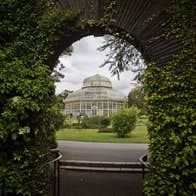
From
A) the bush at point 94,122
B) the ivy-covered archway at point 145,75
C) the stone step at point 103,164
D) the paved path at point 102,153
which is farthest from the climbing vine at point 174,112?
the bush at point 94,122

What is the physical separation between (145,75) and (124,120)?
40.0 ft

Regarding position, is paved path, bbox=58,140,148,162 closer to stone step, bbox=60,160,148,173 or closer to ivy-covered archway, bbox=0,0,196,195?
stone step, bbox=60,160,148,173

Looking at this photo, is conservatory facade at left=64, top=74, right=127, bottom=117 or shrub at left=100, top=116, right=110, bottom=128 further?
conservatory facade at left=64, top=74, right=127, bottom=117

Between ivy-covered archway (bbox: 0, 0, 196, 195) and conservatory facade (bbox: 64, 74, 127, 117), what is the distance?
114 feet

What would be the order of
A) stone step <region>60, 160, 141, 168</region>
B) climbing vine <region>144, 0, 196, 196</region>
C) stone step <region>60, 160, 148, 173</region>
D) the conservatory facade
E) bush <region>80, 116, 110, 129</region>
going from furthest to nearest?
the conservatory facade, bush <region>80, 116, 110, 129</region>, stone step <region>60, 160, 141, 168</region>, stone step <region>60, 160, 148, 173</region>, climbing vine <region>144, 0, 196, 196</region>

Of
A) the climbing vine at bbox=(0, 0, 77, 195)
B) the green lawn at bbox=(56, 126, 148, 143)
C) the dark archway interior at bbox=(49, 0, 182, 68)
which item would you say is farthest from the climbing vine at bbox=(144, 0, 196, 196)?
the green lawn at bbox=(56, 126, 148, 143)

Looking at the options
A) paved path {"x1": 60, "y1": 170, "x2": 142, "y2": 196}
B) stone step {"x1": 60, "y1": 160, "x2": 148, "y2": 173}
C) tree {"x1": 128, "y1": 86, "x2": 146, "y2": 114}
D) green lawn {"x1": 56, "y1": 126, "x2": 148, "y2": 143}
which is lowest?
paved path {"x1": 60, "y1": 170, "x2": 142, "y2": 196}

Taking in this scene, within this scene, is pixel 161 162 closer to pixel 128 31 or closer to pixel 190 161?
pixel 190 161

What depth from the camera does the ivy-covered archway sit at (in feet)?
12.3

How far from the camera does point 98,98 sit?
136ft

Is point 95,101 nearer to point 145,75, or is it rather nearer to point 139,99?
point 139,99

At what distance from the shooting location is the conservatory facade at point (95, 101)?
1608 inches

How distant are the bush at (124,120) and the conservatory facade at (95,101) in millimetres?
22618

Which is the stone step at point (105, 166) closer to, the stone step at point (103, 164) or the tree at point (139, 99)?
the stone step at point (103, 164)
